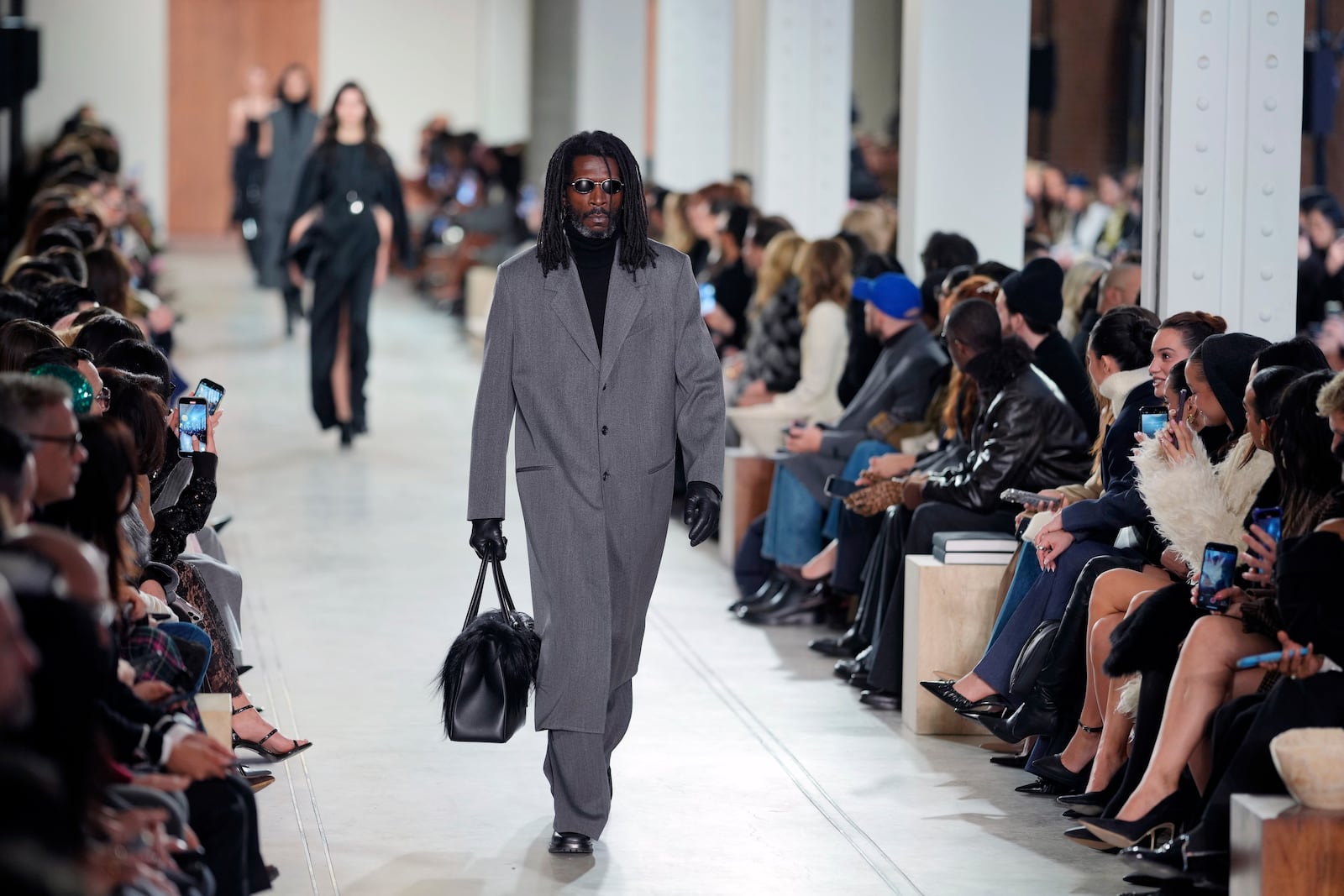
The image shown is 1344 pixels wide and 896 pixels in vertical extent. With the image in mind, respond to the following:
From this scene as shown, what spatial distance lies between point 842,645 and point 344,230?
4.48 metres

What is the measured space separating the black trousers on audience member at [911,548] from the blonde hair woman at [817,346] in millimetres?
1765

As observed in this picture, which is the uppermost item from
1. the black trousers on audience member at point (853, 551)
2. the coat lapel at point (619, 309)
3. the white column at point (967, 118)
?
the white column at point (967, 118)

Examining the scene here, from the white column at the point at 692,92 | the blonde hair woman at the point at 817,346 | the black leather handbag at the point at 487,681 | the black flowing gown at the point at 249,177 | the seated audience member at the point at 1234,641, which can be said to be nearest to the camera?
the seated audience member at the point at 1234,641

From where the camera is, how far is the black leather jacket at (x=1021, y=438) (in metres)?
4.81

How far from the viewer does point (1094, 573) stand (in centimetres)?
414

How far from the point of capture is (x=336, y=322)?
936cm

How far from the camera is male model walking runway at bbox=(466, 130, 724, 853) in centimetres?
372

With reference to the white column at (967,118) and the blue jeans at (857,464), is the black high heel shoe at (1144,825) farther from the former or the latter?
the white column at (967,118)

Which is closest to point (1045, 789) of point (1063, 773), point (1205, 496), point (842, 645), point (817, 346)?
point (1063, 773)

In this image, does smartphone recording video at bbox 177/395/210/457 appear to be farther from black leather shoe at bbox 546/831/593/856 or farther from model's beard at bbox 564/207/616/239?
black leather shoe at bbox 546/831/593/856

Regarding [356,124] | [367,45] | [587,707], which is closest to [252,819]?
[587,707]

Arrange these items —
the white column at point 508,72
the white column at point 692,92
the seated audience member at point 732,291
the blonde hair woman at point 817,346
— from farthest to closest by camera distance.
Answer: the white column at point 508,72 → the white column at point 692,92 → the seated audience member at point 732,291 → the blonde hair woman at point 817,346

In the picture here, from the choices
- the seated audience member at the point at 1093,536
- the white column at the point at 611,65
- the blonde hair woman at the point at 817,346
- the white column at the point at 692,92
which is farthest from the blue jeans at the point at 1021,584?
the white column at the point at 611,65

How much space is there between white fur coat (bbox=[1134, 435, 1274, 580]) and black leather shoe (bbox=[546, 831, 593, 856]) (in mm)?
1271
